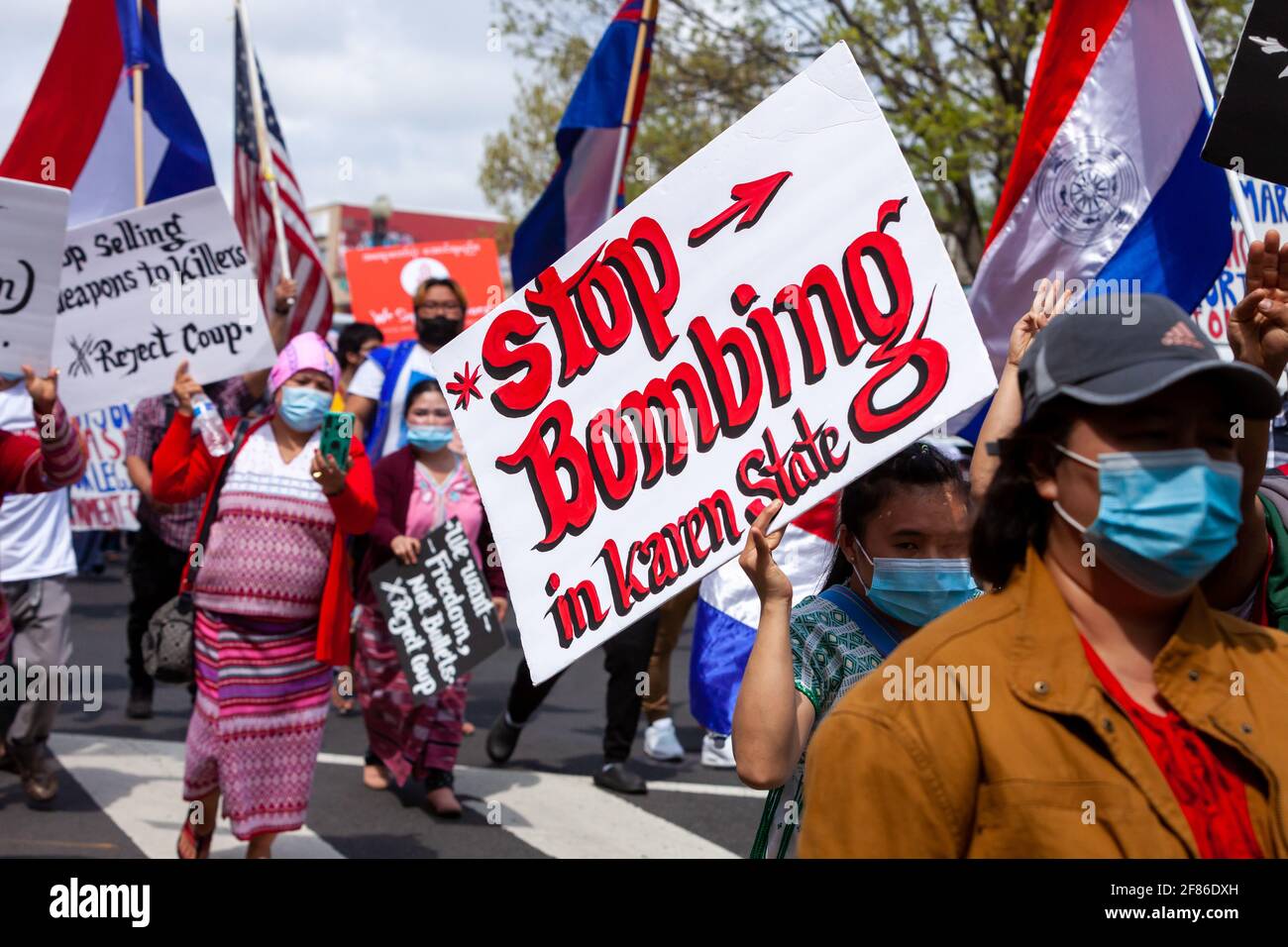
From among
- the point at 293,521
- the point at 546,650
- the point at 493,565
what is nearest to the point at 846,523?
the point at 546,650

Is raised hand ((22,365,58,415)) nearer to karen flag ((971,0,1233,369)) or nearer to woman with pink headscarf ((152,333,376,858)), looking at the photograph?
woman with pink headscarf ((152,333,376,858))

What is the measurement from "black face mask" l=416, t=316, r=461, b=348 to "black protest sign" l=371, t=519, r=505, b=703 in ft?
5.06

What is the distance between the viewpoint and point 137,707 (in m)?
8.84

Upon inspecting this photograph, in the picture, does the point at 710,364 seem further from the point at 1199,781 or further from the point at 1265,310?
the point at 1199,781

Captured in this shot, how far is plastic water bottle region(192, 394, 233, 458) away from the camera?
19.0ft

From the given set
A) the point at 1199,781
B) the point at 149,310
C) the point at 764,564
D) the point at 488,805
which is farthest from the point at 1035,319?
the point at 488,805

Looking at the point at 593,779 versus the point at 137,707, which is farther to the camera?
the point at 137,707

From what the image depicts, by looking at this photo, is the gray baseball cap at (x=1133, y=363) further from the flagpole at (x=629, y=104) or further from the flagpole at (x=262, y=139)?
the flagpole at (x=262, y=139)

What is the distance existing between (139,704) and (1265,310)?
7.38 metres

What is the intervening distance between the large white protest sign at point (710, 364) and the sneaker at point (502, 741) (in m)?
4.62

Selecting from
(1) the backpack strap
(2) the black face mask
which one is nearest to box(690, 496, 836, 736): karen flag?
(1) the backpack strap

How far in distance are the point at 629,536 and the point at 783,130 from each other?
2.94ft

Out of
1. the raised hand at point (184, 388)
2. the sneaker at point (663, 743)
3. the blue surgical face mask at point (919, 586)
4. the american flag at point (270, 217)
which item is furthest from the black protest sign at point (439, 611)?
the blue surgical face mask at point (919, 586)
